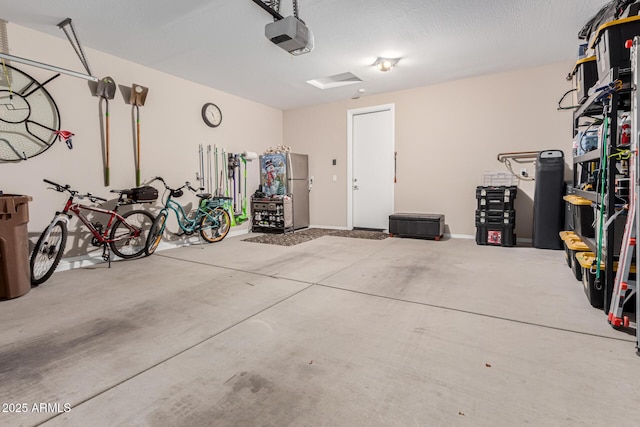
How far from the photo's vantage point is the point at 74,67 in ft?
12.7

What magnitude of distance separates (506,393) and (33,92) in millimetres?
5118

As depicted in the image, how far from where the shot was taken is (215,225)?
17.7ft

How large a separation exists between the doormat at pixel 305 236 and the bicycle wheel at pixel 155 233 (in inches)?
57.7

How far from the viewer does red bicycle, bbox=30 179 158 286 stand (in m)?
3.21

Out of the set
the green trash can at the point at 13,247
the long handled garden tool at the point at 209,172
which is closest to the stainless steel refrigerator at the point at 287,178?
the long handled garden tool at the point at 209,172

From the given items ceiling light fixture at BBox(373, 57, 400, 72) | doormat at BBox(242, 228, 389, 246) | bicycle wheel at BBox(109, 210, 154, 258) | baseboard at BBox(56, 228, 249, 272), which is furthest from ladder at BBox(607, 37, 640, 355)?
baseboard at BBox(56, 228, 249, 272)

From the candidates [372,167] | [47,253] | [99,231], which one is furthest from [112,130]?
[372,167]

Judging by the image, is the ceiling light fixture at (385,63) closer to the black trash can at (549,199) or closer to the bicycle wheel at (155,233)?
the black trash can at (549,199)

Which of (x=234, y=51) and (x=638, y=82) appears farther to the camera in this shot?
(x=234, y=51)

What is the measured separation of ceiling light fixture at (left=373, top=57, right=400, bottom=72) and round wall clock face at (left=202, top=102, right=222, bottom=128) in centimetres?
300

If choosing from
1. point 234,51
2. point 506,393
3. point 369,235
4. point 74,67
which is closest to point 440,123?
point 369,235

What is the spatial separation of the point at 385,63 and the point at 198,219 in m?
3.82

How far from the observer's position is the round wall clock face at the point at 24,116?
130 inches

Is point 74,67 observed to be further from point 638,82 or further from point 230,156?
point 638,82
